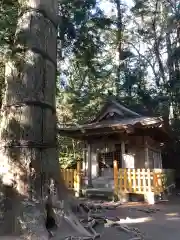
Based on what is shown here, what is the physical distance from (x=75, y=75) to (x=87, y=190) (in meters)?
13.3

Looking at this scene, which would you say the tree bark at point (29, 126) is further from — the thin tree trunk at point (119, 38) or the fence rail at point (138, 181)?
the thin tree trunk at point (119, 38)

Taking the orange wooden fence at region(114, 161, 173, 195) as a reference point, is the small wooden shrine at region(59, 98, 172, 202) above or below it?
above

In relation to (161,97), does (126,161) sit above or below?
below

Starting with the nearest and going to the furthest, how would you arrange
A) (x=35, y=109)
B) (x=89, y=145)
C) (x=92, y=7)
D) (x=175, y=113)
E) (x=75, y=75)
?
(x=35, y=109) → (x=92, y=7) → (x=89, y=145) → (x=175, y=113) → (x=75, y=75)

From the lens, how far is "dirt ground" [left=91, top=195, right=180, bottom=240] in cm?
572

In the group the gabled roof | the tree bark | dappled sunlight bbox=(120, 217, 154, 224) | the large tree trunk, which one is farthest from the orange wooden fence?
the tree bark

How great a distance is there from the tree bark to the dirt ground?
166 centimetres

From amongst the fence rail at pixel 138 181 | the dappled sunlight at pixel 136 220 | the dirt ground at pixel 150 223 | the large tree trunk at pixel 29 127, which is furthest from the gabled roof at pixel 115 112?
the large tree trunk at pixel 29 127

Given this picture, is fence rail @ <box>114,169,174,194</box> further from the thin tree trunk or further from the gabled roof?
the thin tree trunk

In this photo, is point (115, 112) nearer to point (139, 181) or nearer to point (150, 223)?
point (139, 181)

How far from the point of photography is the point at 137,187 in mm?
11258

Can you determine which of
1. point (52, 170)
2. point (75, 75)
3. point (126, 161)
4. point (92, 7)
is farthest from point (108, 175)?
point (75, 75)

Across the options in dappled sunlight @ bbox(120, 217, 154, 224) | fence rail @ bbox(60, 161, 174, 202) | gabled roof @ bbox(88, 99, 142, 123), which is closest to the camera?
dappled sunlight @ bbox(120, 217, 154, 224)

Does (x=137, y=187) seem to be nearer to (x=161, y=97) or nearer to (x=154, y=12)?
(x=161, y=97)
